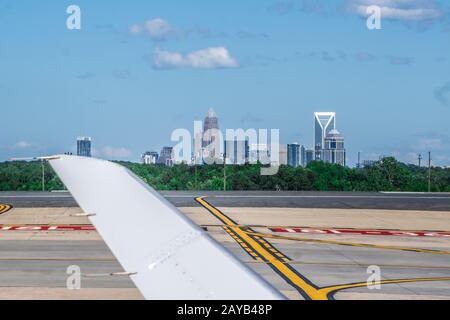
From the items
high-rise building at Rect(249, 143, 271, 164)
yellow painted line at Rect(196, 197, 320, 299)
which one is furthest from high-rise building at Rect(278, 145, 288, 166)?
yellow painted line at Rect(196, 197, 320, 299)

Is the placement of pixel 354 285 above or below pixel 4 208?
below

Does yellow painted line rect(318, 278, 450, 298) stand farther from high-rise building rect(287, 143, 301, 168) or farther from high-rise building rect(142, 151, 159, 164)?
high-rise building rect(287, 143, 301, 168)

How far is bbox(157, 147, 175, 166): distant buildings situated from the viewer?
108 meters

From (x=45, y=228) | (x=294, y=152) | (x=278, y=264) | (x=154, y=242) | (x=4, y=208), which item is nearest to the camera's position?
(x=154, y=242)

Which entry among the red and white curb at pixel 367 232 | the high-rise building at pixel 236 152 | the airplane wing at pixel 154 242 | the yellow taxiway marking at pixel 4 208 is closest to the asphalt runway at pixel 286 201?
the yellow taxiway marking at pixel 4 208

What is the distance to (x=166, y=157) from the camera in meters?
113

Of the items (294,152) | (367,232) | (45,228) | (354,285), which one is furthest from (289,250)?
(294,152)

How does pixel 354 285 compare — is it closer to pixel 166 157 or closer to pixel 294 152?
pixel 166 157

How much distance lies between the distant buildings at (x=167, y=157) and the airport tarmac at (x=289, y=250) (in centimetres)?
6049

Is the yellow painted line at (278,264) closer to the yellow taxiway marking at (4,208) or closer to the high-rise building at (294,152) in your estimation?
the yellow taxiway marking at (4,208)

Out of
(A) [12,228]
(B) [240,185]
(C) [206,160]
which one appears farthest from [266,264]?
(C) [206,160]

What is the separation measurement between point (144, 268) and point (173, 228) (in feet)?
1.77

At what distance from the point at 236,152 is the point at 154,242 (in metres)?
91.8

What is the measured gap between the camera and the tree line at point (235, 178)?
296ft
